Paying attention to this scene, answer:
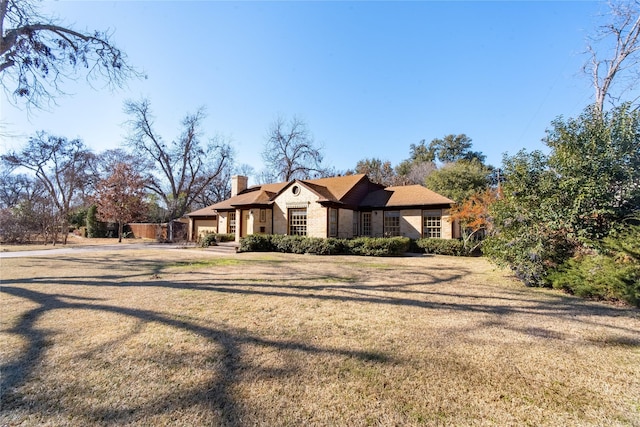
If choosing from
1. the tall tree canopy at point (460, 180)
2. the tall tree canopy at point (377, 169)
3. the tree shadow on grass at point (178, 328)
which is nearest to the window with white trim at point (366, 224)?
the tall tree canopy at point (460, 180)

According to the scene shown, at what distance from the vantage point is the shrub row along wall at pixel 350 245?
17016 millimetres

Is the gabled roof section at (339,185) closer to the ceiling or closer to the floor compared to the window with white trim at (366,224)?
closer to the ceiling

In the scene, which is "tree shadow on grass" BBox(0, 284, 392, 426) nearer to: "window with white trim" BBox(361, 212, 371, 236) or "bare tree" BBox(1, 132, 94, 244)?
"window with white trim" BBox(361, 212, 371, 236)

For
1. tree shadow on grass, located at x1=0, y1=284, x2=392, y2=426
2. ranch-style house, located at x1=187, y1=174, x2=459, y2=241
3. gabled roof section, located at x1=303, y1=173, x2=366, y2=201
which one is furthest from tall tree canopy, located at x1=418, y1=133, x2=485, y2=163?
tree shadow on grass, located at x1=0, y1=284, x2=392, y2=426

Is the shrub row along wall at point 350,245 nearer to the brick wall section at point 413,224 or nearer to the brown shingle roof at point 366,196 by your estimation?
the brick wall section at point 413,224

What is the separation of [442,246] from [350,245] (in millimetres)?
5253

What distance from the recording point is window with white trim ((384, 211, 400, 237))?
68.3ft

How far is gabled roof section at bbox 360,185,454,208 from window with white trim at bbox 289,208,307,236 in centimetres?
449

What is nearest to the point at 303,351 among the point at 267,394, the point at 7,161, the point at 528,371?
the point at 267,394

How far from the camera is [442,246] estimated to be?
1775 cm

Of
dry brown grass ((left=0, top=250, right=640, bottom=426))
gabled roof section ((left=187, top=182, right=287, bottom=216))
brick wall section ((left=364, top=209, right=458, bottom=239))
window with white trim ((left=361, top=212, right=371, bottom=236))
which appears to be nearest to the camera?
dry brown grass ((left=0, top=250, right=640, bottom=426))

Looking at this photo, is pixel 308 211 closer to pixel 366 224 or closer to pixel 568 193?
pixel 366 224

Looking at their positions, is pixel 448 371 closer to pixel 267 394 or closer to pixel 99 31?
pixel 267 394

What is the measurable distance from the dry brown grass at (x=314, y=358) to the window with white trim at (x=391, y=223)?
13380 mm
